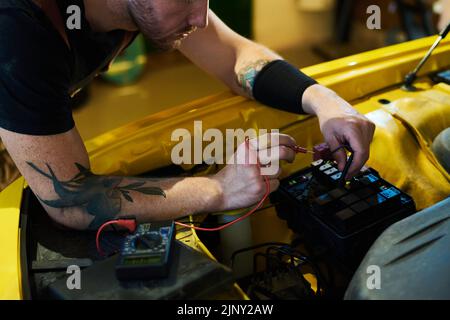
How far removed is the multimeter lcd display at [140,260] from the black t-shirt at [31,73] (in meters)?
0.28

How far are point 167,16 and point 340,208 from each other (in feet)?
1.65

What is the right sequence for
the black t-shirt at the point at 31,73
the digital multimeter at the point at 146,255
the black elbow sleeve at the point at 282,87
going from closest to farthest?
1. the digital multimeter at the point at 146,255
2. the black t-shirt at the point at 31,73
3. the black elbow sleeve at the point at 282,87

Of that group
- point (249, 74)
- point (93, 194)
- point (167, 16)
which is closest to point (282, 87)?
point (249, 74)

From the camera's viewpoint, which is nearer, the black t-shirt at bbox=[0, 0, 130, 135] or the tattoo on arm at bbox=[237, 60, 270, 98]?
the black t-shirt at bbox=[0, 0, 130, 135]

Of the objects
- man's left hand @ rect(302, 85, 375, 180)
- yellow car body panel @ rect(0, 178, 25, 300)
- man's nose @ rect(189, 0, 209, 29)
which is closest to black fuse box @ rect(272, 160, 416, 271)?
man's left hand @ rect(302, 85, 375, 180)

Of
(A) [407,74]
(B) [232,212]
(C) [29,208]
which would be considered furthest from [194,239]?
(A) [407,74]

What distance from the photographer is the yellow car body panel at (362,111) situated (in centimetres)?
94

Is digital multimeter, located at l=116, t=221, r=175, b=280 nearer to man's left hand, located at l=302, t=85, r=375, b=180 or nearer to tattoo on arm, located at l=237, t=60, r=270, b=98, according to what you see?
man's left hand, located at l=302, t=85, r=375, b=180

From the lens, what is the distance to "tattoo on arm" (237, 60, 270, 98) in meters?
1.11

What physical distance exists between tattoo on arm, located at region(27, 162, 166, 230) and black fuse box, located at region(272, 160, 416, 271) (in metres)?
0.26

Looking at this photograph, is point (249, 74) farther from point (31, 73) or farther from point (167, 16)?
point (31, 73)

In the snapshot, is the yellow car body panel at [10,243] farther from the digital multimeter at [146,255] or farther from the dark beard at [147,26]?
the dark beard at [147,26]

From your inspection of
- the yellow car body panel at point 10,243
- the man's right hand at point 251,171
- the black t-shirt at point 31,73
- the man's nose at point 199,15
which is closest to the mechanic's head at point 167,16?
the man's nose at point 199,15
